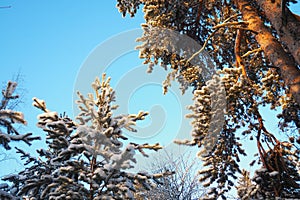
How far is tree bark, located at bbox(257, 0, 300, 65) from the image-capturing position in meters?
4.06

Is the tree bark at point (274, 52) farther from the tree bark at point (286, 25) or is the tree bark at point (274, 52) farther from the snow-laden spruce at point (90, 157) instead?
the snow-laden spruce at point (90, 157)

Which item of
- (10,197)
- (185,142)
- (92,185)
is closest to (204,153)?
(185,142)

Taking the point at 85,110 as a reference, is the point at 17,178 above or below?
below

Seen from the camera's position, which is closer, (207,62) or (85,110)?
(85,110)

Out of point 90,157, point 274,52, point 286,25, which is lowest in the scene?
point 90,157

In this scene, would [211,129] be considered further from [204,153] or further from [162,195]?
[162,195]

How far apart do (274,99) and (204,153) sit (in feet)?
8.61

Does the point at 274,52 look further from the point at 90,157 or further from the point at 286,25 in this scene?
the point at 90,157

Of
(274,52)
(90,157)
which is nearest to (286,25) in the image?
(274,52)

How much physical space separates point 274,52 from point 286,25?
49 cm

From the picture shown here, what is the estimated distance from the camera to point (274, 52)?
14.9 feet

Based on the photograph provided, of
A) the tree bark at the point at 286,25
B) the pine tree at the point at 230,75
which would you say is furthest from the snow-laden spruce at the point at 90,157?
the tree bark at the point at 286,25

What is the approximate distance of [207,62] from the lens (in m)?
7.20

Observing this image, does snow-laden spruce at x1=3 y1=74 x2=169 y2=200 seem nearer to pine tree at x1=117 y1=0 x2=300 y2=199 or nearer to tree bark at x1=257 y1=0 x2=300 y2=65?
pine tree at x1=117 y1=0 x2=300 y2=199
